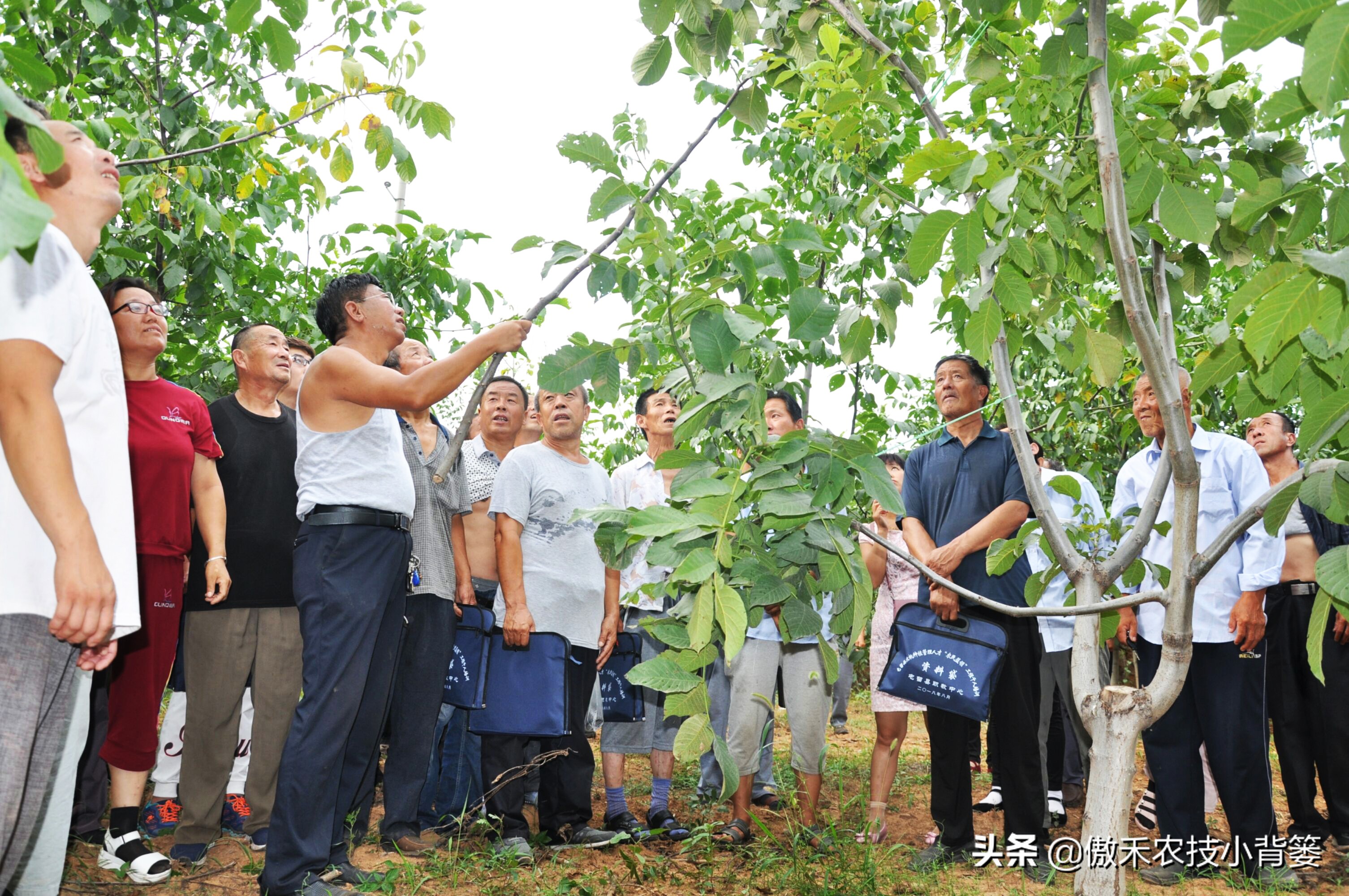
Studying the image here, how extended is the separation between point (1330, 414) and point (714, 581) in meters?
1.06

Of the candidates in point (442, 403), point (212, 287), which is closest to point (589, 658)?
point (212, 287)

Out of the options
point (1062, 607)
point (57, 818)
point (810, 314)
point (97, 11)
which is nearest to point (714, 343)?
point (810, 314)

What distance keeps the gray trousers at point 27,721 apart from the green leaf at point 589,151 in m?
1.24

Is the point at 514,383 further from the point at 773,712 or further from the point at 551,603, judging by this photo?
the point at 773,712

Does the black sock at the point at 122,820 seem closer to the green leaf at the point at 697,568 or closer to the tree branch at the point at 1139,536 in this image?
the green leaf at the point at 697,568

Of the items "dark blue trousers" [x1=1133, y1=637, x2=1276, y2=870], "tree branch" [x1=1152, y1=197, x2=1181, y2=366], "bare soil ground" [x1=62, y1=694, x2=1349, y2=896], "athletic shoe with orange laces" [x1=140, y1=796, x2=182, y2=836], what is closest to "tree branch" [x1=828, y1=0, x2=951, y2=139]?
"tree branch" [x1=1152, y1=197, x2=1181, y2=366]

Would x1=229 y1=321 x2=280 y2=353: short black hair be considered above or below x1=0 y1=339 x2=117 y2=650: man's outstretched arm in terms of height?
above

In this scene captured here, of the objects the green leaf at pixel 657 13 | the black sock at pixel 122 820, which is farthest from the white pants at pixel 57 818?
the green leaf at pixel 657 13

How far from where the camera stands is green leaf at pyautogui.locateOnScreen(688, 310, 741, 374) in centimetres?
193

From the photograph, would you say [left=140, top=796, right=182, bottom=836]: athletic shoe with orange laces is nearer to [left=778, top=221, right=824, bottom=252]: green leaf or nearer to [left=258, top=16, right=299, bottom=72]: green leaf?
[left=258, top=16, right=299, bottom=72]: green leaf

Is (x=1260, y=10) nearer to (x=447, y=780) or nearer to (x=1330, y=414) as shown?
(x=1330, y=414)

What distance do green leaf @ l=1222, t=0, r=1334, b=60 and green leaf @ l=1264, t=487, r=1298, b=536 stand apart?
3.41 feet

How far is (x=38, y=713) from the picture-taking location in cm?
162

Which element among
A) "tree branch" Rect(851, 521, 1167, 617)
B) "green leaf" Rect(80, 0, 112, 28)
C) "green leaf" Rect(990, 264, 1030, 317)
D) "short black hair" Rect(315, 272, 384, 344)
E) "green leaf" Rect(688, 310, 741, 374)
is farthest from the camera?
"short black hair" Rect(315, 272, 384, 344)
